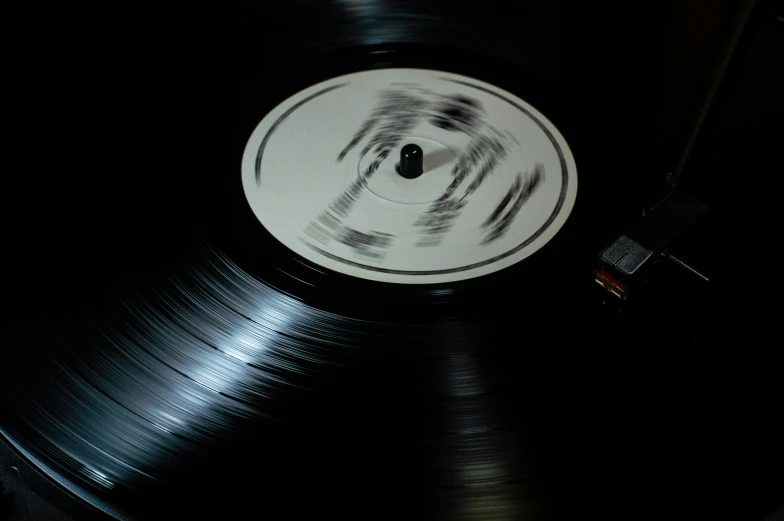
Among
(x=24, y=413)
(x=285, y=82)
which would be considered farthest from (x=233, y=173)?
(x=24, y=413)

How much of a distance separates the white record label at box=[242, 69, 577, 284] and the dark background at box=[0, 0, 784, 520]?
0.05 meters

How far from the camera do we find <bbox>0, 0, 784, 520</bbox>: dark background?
95cm

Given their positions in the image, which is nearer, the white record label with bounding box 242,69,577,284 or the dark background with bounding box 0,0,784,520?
the dark background with bounding box 0,0,784,520

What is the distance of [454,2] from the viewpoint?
55.2 inches

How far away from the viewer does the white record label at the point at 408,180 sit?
1.15m

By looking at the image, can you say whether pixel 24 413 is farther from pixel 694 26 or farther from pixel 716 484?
pixel 694 26

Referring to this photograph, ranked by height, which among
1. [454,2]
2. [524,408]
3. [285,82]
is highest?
[454,2]

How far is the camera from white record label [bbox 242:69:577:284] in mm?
1153

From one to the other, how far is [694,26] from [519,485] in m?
0.91

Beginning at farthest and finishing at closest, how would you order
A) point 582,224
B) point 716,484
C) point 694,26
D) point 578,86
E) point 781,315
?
point 694,26 → point 578,86 → point 582,224 → point 781,315 → point 716,484

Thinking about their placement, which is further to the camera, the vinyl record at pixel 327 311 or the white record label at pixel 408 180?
the white record label at pixel 408 180

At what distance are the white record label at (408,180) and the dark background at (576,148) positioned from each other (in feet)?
0.16

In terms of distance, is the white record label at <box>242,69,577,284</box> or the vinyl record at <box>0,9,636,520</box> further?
the white record label at <box>242,69,577,284</box>

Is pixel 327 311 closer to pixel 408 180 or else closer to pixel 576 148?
pixel 408 180
